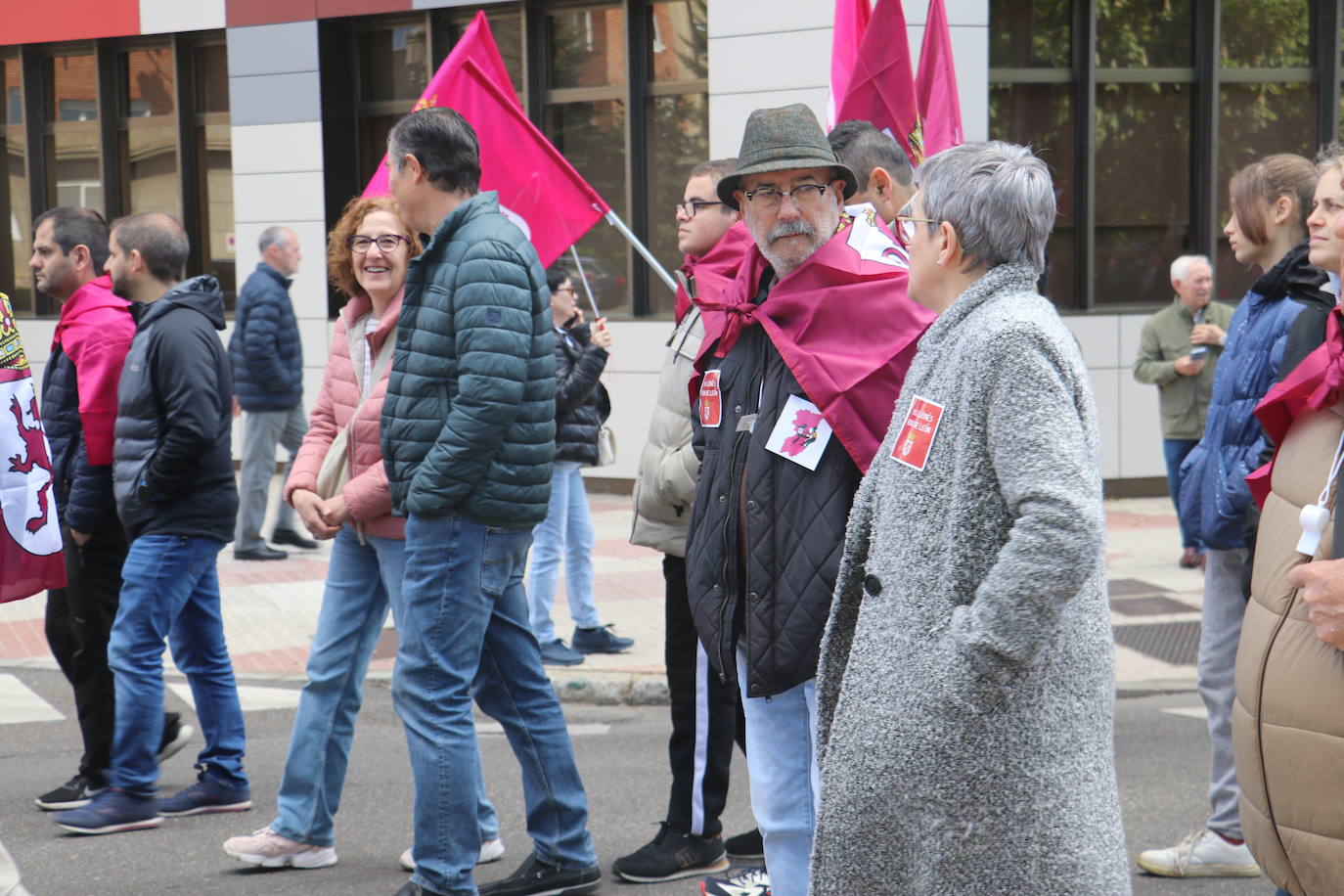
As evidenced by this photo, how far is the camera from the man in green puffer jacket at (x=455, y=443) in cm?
419

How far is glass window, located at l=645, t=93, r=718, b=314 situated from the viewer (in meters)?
13.0

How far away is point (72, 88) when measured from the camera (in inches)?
659

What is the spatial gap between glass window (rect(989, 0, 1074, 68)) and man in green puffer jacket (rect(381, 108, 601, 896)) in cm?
895

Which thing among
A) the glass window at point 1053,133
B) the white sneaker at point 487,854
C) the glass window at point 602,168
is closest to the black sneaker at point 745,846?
the white sneaker at point 487,854

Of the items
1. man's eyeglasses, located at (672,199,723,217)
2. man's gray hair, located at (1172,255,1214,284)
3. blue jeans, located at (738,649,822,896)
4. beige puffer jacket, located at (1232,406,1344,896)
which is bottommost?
blue jeans, located at (738,649,822,896)

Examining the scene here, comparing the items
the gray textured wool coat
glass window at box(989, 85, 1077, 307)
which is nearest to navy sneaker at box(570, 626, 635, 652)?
the gray textured wool coat

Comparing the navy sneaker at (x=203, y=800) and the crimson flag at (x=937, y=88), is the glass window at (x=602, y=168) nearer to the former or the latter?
the crimson flag at (x=937, y=88)

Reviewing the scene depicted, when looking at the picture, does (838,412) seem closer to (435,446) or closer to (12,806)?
(435,446)

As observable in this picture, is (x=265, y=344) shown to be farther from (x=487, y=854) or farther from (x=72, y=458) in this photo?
(x=487, y=854)

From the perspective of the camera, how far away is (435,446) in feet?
13.7

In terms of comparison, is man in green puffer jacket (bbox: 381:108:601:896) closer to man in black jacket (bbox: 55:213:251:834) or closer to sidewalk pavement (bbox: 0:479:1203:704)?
man in black jacket (bbox: 55:213:251:834)

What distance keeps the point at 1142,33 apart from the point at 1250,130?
1256 mm

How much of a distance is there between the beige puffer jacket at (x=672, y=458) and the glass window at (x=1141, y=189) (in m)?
8.92

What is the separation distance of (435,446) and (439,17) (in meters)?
A: 10.7
